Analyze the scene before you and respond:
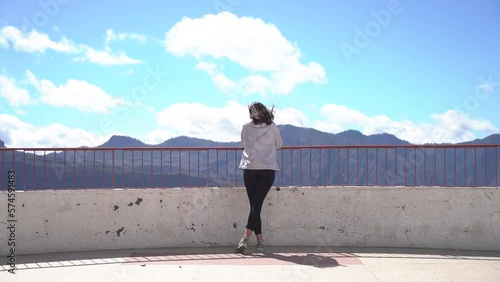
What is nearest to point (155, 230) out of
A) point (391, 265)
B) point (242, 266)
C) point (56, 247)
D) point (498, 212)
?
point (56, 247)

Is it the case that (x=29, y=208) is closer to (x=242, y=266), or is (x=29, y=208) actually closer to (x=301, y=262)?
(x=242, y=266)

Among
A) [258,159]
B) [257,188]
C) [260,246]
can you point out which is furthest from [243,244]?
[258,159]

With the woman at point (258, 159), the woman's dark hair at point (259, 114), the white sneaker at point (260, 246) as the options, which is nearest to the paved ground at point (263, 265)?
the white sneaker at point (260, 246)

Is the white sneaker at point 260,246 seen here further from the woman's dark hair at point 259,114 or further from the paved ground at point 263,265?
the woman's dark hair at point 259,114

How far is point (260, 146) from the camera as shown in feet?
20.8

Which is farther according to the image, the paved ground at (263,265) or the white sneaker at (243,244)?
the white sneaker at (243,244)

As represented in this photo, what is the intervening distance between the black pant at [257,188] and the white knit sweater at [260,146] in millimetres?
106

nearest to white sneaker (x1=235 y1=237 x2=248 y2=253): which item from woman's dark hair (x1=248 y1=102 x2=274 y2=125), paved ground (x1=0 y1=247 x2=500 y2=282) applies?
paved ground (x1=0 y1=247 x2=500 y2=282)

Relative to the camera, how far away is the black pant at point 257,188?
6379mm

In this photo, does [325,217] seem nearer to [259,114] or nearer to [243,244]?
[243,244]

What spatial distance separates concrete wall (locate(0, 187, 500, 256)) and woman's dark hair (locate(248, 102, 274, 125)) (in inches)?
44.8

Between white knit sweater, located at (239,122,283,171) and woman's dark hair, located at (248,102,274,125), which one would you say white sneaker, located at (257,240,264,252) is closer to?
white knit sweater, located at (239,122,283,171)

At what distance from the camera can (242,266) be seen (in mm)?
5566

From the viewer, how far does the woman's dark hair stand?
6379mm
